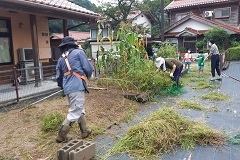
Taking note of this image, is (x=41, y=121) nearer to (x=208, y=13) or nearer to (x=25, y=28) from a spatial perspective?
(x=25, y=28)

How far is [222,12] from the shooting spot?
74.2 ft

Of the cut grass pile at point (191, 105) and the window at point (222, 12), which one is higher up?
the window at point (222, 12)

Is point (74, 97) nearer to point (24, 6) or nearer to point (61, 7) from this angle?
point (24, 6)

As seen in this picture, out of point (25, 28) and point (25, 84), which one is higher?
point (25, 28)

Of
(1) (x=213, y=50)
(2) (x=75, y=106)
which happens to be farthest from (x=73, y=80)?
(1) (x=213, y=50)

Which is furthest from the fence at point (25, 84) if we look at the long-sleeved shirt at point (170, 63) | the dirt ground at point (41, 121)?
the long-sleeved shirt at point (170, 63)

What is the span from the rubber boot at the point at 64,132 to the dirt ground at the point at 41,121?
0.30 feet

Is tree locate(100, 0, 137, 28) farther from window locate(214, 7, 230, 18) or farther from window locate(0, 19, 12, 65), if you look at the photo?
window locate(0, 19, 12, 65)

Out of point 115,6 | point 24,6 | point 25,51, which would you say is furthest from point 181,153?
point 115,6

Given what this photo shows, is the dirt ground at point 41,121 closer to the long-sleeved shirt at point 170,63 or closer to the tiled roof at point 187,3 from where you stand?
the long-sleeved shirt at point 170,63

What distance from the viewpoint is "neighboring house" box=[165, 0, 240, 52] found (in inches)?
848

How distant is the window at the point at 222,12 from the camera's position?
22.3m

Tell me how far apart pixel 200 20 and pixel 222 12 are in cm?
305

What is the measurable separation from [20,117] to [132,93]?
2820 mm
